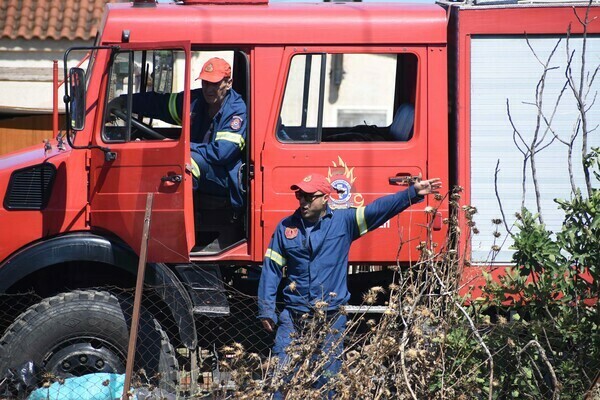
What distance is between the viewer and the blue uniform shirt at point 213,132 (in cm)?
627

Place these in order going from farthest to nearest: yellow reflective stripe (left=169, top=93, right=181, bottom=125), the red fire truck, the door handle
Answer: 1. yellow reflective stripe (left=169, top=93, right=181, bottom=125)
2. the red fire truck
3. the door handle

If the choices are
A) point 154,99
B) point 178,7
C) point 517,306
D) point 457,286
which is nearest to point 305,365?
point 457,286

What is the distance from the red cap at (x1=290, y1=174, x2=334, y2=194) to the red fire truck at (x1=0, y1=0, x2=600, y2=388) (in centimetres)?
45

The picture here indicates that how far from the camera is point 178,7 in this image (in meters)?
6.51

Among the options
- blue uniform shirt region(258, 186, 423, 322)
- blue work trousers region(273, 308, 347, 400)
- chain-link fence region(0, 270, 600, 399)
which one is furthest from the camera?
blue uniform shirt region(258, 186, 423, 322)

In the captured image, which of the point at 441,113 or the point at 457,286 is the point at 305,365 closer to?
the point at 457,286

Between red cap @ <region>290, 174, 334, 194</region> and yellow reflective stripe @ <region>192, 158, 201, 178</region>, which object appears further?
yellow reflective stripe @ <region>192, 158, 201, 178</region>

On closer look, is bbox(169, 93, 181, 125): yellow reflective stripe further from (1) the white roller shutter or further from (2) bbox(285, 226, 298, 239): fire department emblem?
(1) the white roller shutter

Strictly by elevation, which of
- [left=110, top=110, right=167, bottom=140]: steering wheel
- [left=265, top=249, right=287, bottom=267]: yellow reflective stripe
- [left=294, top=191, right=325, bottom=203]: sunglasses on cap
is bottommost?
[left=265, top=249, right=287, bottom=267]: yellow reflective stripe

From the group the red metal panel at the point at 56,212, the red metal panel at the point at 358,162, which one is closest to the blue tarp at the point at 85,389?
the red metal panel at the point at 56,212

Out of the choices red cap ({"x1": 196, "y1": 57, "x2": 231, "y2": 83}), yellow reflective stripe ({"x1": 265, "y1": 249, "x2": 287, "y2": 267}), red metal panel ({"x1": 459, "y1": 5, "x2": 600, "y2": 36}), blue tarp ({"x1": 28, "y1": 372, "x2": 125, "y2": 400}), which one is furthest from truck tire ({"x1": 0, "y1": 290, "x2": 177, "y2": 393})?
red metal panel ({"x1": 459, "y1": 5, "x2": 600, "y2": 36})

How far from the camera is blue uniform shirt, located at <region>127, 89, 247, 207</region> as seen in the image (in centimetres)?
627

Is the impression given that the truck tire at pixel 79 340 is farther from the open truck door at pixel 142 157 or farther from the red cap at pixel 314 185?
the red cap at pixel 314 185

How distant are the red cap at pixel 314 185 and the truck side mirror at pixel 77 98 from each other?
148 cm
